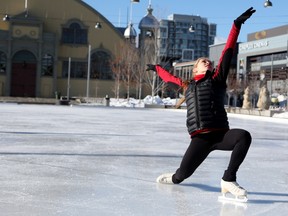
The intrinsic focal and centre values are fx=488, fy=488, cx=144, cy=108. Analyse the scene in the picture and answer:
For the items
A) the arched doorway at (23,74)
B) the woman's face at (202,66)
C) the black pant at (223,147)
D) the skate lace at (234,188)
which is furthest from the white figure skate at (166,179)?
the arched doorway at (23,74)

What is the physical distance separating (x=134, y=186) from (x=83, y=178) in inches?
26.8

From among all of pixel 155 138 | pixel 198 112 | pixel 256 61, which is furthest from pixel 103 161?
pixel 256 61

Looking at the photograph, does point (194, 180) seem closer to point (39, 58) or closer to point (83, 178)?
point (83, 178)

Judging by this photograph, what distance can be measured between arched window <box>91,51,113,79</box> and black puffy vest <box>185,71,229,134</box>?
46.0 meters

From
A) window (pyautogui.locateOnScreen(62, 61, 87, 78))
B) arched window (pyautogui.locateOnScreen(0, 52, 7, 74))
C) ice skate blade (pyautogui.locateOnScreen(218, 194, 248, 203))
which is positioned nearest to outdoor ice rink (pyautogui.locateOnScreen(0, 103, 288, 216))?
ice skate blade (pyautogui.locateOnScreen(218, 194, 248, 203))

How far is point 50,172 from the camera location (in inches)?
224

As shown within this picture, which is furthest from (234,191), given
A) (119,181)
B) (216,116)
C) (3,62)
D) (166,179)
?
(3,62)

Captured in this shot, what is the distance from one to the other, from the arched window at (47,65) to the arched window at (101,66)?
4202 millimetres

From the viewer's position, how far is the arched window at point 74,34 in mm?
49656

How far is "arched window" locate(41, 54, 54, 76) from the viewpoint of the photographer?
48.4m

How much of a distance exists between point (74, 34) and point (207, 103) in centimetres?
4684

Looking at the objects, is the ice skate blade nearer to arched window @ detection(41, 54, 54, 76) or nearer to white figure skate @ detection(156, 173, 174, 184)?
white figure skate @ detection(156, 173, 174, 184)

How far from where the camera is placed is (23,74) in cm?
4794

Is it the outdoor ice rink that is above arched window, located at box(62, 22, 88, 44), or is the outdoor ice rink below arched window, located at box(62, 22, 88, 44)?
below
